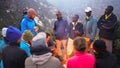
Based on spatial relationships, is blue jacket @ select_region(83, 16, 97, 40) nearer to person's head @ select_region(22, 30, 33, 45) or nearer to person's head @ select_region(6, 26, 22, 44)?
person's head @ select_region(22, 30, 33, 45)

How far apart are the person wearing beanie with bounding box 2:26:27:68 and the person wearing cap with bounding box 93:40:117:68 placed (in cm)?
133

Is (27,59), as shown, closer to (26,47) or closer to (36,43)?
(36,43)

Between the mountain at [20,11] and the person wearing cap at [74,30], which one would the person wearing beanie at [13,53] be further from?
the mountain at [20,11]

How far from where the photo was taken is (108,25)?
1011 cm

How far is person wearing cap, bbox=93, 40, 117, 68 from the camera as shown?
18.7 feet

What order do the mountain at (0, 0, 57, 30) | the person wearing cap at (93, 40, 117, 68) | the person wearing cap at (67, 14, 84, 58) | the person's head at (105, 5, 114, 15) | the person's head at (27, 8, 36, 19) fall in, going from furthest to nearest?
the mountain at (0, 0, 57, 30) → the person wearing cap at (67, 14, 84, 58) → the person's head at (105, 5, 114, 15) → the person's head at (27, 8, 36, 19) → the person wearing cap at (93, 40, 117, 68)

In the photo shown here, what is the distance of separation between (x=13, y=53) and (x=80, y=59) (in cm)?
125

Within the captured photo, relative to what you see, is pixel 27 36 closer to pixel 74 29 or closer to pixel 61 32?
pixel 74 29

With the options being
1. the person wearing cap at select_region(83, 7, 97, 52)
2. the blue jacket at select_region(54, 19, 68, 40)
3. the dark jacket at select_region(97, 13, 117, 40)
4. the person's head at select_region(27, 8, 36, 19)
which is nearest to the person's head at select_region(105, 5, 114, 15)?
the dark jacket at select_region(97, 13, 117, 40)

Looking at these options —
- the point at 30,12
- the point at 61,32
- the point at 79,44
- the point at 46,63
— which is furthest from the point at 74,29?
the point at 46,63

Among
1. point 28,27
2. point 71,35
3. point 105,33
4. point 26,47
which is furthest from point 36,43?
point 71,35

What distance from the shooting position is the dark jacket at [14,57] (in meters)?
5.80

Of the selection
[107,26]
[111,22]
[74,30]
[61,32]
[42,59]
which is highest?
[42,59]

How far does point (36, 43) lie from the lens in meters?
5.25
